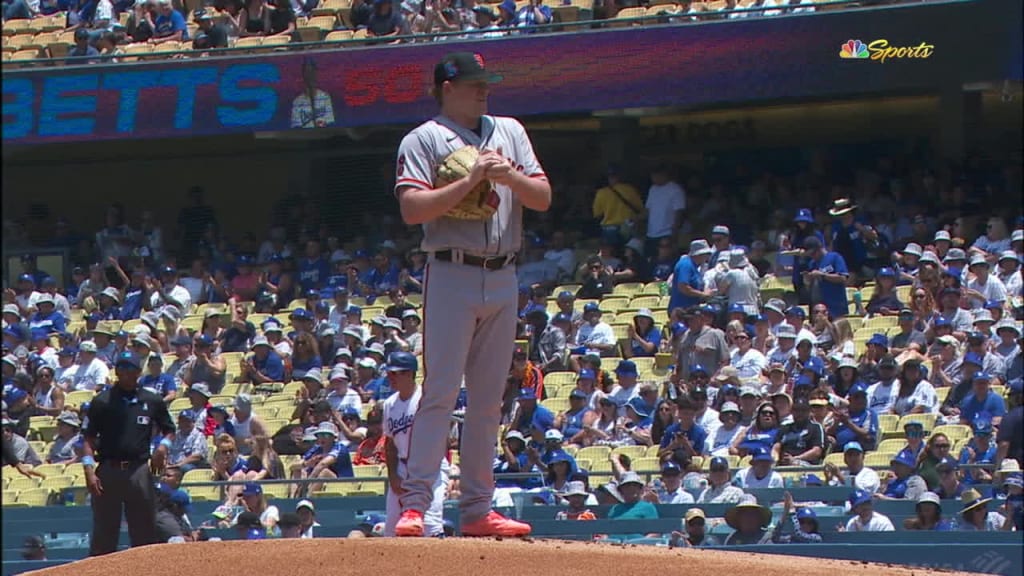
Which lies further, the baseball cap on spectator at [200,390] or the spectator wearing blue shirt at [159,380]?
the spectator wearing blue shirt at [159,380]

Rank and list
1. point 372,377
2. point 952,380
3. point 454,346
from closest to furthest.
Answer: point 454,346 < point 952,380 < point 372,377

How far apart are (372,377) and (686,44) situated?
5125 millimetres

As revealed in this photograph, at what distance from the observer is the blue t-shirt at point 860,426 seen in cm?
1031

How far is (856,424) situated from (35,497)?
6.07 meters

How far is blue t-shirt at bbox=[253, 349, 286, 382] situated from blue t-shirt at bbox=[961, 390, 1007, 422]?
584 cm

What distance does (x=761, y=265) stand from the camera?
13.6m

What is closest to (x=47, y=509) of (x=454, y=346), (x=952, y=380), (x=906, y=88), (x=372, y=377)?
(x=372, y=377)

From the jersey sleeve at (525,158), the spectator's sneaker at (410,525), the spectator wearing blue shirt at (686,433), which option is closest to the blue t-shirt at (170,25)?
→ the spectator wearing blue shirt at (686,433)

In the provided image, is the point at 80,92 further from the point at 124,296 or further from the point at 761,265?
the point at 761,265

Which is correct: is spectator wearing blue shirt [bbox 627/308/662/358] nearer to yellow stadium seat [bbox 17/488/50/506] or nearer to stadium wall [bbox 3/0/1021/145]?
stadium wall [bbox 3/0/1021/145]

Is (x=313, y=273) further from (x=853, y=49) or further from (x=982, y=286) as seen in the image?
(x=982, y=286)

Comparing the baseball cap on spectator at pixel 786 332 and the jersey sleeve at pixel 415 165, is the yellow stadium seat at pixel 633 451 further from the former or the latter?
the jersey sleeve at pixel 415 165

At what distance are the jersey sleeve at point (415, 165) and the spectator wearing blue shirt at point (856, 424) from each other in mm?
5842

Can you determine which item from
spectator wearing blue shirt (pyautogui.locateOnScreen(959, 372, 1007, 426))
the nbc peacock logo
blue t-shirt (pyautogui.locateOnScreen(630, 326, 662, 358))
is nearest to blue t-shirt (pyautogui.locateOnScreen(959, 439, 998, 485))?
spectator wearing blue shirt (pyautogui.locateOnScreen(959, 372, 1007, 426))
